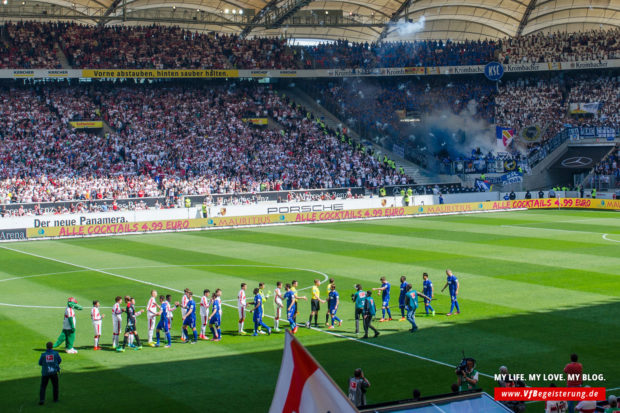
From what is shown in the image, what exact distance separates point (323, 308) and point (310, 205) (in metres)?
31.7

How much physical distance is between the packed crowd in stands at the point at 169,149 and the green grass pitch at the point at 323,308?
9856mm

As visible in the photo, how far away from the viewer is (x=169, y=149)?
203ft

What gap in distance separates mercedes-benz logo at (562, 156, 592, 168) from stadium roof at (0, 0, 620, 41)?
1726cm

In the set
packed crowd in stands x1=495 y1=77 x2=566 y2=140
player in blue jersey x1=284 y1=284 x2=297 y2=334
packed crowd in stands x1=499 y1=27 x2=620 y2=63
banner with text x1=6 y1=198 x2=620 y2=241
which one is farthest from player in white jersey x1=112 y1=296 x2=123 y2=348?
packed crowd in stands x1=499 y1=27 x2=620 y2=63

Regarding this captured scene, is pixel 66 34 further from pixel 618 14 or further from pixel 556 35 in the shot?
pixel 618 14

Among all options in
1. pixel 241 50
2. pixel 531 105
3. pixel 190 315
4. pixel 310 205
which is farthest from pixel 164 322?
pixel 531 105

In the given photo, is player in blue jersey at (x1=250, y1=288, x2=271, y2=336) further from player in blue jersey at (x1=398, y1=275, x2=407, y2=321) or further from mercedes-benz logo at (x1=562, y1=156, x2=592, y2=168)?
mercedes-benz logo at (x1=562, y1=156, x2=592, y2=168)

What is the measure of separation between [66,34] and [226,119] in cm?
1595

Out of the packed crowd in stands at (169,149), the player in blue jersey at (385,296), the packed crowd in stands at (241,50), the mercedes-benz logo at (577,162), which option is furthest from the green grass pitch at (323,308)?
the packed crowd in stands at (241,50)

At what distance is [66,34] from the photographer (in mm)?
68062

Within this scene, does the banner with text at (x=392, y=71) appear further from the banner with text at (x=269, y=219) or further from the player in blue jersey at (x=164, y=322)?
the player in blue jersey at (x=164, y=322)

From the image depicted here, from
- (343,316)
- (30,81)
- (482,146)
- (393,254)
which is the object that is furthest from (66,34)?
(343,316)

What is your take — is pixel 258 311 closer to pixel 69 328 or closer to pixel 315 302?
pixel 315 302

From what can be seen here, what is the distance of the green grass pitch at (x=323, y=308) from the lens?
1730cm
